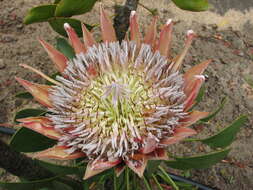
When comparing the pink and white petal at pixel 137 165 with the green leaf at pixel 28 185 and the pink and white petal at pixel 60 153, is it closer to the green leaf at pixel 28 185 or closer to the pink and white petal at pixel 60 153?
the pink and white petal at pixel 60 153

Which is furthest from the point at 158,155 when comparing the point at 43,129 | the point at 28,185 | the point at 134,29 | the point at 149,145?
the point at 28,185

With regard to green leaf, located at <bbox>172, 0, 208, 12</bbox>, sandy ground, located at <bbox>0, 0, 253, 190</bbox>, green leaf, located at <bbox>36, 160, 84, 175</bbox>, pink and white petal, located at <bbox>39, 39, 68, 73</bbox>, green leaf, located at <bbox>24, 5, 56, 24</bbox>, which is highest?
green leaf, located at <bbox>24, 5, 56, 24</bbox>

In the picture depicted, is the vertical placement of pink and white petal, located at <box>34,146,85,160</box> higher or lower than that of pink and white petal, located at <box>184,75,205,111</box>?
lower

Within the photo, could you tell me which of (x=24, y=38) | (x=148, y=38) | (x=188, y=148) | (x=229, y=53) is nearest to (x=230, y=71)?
(x=229, y=53)

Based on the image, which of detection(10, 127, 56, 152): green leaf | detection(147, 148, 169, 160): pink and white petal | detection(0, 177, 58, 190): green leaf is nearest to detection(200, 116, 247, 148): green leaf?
detection(147, 148, 169, 160): pink and white petal

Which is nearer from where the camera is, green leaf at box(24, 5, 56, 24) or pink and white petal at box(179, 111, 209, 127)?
pink and white petal at box(179, 111, 209, 127)

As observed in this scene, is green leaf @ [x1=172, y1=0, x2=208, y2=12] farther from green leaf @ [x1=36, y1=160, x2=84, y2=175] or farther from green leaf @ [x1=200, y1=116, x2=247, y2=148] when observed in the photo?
green leaf @ [x1=36, y1=160, x2=84, y2=175]
